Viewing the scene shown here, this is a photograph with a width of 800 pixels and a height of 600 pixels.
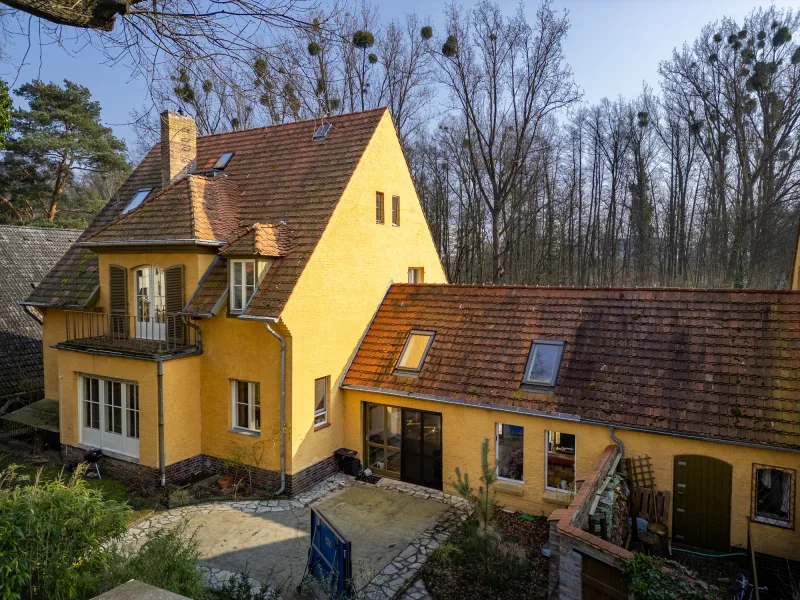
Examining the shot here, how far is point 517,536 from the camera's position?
33.8 ft

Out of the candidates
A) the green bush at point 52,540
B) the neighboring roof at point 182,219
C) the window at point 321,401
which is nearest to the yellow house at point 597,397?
the window at point 321,401

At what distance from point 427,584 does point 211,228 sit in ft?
32.7

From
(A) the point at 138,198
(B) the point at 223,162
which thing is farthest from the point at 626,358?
(A) the point at 138,198

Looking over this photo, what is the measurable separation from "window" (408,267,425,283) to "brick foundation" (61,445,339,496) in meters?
6.84

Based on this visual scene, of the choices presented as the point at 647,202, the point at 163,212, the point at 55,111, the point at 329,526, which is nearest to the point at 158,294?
the point at 163,212

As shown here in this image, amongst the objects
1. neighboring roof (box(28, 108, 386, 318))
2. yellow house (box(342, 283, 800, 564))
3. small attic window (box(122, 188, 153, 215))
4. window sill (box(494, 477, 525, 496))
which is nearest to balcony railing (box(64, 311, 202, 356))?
neighboring roof (box(28, 108, 386, 318))

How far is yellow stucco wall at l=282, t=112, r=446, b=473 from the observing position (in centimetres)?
1238

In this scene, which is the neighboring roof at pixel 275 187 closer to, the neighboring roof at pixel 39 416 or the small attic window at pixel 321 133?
the small attic window at pixel 321 133

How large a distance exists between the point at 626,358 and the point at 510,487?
388 cm

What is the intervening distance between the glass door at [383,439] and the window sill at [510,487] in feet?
9.21

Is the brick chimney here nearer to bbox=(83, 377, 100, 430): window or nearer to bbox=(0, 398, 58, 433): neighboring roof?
bbox=(83, 377, 100, 430): window

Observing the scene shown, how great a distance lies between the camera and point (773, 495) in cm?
964

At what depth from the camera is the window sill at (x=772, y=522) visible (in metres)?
9.25

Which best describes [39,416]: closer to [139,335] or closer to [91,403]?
[91,403]
